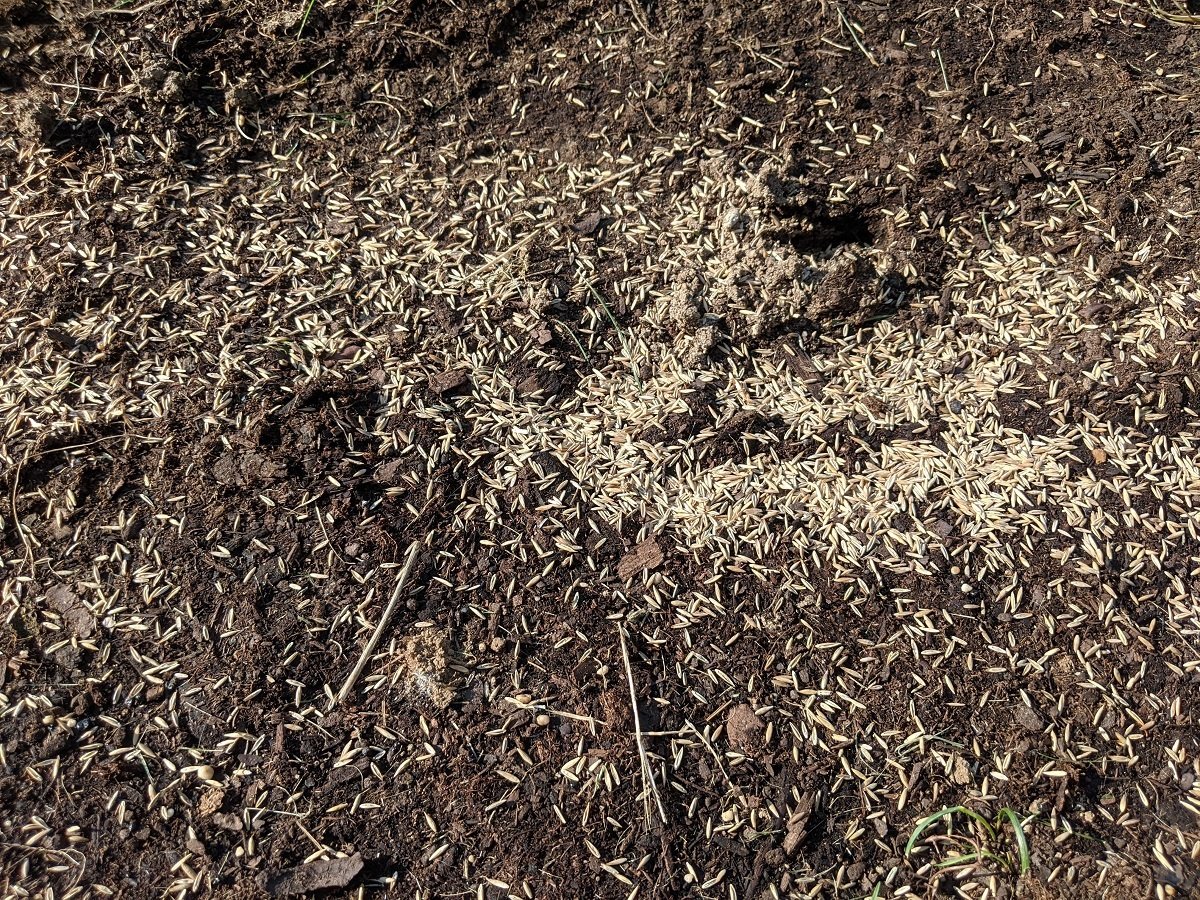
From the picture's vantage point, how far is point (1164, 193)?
367 centimetres

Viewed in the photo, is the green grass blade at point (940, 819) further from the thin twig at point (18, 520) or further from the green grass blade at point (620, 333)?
the thin twig at point (18, 520)

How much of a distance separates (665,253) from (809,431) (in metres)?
1.00

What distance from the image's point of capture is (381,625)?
295 cm

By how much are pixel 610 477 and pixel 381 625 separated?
99 cm

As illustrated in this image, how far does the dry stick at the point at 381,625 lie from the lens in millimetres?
2848

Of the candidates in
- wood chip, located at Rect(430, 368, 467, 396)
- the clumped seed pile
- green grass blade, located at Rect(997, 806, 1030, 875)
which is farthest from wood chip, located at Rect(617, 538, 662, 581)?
green grass blade, located at Rect(997, 806, 1030, 875)

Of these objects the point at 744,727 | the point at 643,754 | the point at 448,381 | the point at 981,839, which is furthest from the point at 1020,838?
the point at 448,381

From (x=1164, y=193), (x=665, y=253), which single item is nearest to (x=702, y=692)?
(x=665, y=253)

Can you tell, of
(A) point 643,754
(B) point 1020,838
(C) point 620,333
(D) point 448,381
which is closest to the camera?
(B) point 1020,838

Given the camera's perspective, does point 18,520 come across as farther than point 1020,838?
Yes

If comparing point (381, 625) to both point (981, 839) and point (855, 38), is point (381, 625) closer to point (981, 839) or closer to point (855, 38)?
point (981, 839)

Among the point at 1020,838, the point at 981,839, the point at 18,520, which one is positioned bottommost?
the point at 981,839

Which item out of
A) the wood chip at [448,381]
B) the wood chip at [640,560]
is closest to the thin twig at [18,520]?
the wood chip at [448,381]

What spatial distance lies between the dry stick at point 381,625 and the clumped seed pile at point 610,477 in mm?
12
